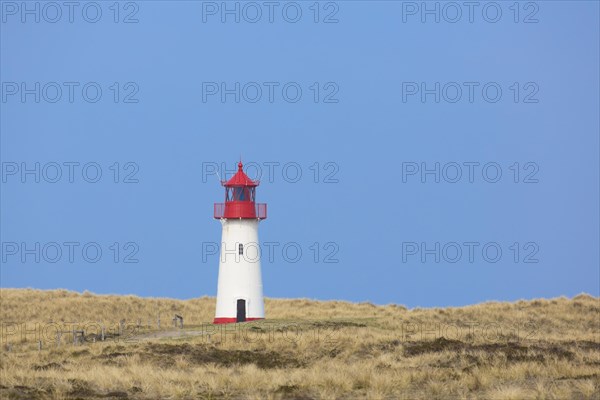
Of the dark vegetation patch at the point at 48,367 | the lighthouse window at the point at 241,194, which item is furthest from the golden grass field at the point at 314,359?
the lighthouse window at the point at 241,194

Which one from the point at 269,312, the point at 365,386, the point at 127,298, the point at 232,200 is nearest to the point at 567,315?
the point at 269,312

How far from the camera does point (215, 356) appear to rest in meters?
33.6

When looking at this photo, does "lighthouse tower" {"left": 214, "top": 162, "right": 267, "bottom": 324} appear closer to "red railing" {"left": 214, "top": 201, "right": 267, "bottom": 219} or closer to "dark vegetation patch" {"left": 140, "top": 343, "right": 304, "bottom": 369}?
"red railing" {"left": 214, "top": 201, "right": 267, "bottom": 219}

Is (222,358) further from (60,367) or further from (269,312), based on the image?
(269,312)

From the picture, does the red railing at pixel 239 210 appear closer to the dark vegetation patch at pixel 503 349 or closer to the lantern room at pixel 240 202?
the lantern room at pixel 240 202

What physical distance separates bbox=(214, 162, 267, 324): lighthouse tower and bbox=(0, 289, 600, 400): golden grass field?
3.02 m

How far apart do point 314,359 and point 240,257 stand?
1495cm

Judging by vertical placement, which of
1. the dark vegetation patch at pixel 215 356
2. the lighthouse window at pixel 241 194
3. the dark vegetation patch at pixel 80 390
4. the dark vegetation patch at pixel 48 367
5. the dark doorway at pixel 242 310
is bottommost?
the dark vegetation patch at pixel 80 390

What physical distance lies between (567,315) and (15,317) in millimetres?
33863

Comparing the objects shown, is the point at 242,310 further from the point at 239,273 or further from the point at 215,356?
the point at 215,356

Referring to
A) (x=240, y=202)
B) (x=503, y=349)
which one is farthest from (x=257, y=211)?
(x=503, y=349)

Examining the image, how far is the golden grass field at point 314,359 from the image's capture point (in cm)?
2420

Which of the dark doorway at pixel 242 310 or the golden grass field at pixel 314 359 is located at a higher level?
the dark doorway at pixel 242 310

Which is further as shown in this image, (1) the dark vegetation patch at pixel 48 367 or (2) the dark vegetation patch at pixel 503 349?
(2) the dark vegetation patch at pixel 503 349
